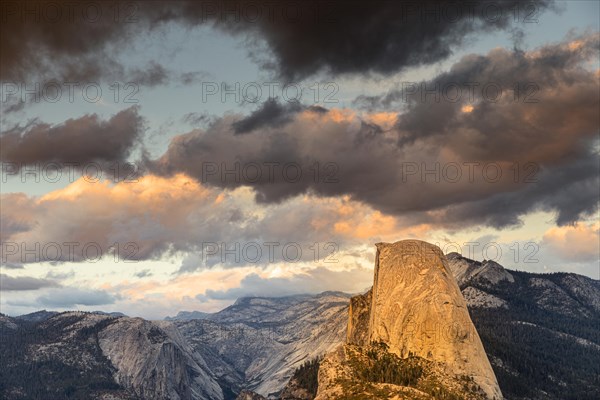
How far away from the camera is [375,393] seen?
196m

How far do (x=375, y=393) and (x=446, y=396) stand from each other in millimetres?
20300

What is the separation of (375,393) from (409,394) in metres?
10.3

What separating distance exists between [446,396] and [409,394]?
13062 mm

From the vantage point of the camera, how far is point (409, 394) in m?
191

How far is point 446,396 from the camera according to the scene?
197000 mm
